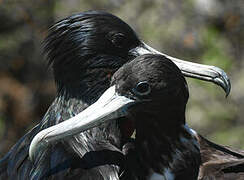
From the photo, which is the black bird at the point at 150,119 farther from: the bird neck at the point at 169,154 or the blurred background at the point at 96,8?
the blurred background at the point at 96,8

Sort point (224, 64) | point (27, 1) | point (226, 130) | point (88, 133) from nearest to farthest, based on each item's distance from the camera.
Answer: point (88, 133) → point (226, 130) → point (224, 64) → point (27, 1)

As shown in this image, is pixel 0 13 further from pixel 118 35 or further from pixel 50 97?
pixel 118 35

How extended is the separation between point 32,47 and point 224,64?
2.07 m

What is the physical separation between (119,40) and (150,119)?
626 mm

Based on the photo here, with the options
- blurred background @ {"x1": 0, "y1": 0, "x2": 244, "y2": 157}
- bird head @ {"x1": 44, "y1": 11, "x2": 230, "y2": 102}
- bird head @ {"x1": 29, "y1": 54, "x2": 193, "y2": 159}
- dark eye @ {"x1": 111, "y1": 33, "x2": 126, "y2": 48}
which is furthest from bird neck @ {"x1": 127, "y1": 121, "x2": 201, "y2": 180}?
blurred background @ {"x1": 0, "y1": 0, "x2": 244, "y2": 157}

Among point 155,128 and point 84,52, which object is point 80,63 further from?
point 155,128

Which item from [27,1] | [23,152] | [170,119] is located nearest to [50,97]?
[27,1]

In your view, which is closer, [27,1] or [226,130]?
[226,130]

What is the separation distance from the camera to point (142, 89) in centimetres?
259

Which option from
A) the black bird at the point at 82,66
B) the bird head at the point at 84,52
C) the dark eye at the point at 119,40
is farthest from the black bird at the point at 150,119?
the dark eye at the point at 119,40

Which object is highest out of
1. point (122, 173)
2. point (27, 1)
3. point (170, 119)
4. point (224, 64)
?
point (170, 119)

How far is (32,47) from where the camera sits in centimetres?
683

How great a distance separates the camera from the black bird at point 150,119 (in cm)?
254

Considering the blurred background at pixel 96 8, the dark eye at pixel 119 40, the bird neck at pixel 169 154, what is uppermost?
the dark eye at pixel 119 40
